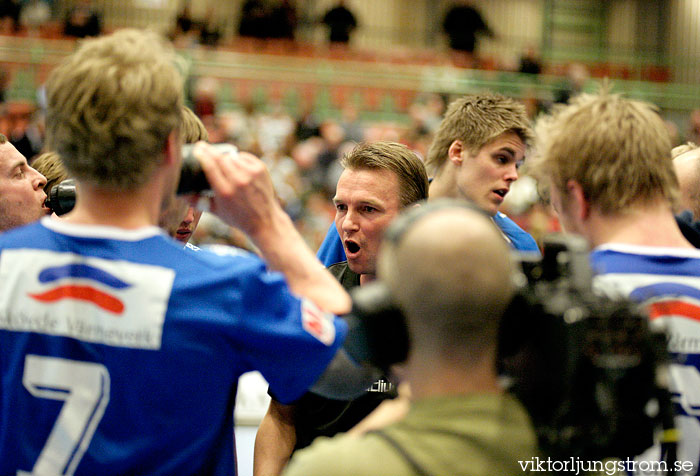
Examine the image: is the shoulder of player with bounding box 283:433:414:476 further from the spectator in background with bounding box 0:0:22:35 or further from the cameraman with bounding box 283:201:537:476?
the spectator in background with bounding box 0:0:22:35

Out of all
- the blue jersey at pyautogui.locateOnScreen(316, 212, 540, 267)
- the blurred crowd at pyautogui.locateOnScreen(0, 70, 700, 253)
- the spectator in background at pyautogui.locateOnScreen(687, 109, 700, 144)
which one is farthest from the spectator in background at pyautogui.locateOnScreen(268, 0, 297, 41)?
the blue jersey at pyautogui.locateOnScreen(316, 212, 540, 267)

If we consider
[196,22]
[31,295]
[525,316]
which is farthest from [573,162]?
[196,22]

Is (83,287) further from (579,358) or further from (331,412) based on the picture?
(331,412)

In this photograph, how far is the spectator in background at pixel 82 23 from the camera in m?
12.8

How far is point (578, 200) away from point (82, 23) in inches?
492

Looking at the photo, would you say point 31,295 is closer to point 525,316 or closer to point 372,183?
point 525,316

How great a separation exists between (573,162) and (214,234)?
7624 mm

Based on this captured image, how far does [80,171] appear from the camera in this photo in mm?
1579

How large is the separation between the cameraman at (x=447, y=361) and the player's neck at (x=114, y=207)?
56 centimetres

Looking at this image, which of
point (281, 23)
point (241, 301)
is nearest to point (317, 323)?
point (241, 301)

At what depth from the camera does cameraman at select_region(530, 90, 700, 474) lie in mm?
1874

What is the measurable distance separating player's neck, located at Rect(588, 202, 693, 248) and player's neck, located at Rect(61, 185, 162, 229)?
1134 mm

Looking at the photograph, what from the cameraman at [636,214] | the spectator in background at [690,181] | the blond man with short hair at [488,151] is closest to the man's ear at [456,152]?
the blond man with short hair at [488,151]

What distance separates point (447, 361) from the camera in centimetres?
139
